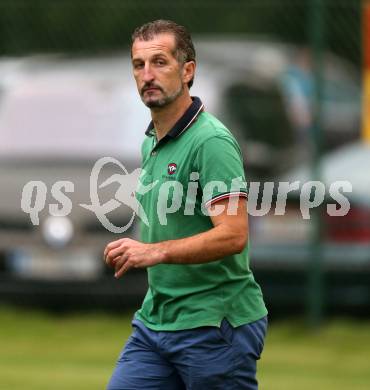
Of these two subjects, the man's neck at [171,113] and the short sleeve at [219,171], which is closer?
the short sleeve at [219,171]

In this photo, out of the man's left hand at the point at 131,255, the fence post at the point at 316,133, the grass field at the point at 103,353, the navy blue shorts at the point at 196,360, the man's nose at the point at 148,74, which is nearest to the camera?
the man's left hand at the point at 131,255

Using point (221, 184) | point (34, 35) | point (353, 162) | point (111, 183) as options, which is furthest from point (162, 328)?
point (34, 35)

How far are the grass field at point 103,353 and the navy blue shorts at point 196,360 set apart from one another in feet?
11.9

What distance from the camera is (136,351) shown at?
18.8 ft

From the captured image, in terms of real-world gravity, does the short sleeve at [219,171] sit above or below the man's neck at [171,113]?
below

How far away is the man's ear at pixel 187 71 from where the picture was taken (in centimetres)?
550

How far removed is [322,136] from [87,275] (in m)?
2.14

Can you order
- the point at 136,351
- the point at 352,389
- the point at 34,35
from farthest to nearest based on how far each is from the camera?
the point at 34,35
the point at 352,389
the point at 136,351

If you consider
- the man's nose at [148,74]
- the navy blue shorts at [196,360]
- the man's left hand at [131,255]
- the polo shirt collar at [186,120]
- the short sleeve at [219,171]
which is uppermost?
the man's nose at [148,74]

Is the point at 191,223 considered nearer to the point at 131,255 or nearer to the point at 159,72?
the point at 131,255

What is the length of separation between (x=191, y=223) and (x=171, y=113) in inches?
16.5

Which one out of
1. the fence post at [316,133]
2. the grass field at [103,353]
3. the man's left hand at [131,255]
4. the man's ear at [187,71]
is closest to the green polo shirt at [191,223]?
the man's ear at [187,71]

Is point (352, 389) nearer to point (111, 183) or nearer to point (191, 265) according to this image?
point (111, 183)

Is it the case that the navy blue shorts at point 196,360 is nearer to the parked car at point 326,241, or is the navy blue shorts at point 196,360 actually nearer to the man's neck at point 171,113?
the man's neck at point 171,113
